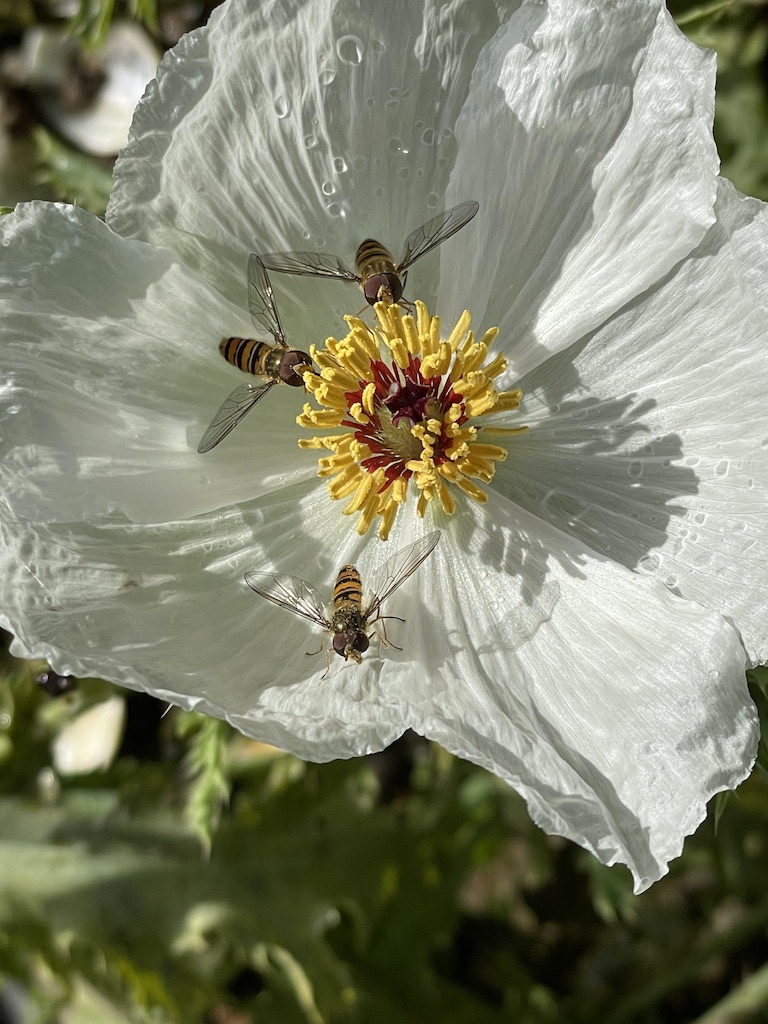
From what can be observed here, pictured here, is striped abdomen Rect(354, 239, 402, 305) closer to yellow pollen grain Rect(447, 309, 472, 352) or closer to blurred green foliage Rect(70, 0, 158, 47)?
yellow pollen grain Rect(447, 309, 472, 352)

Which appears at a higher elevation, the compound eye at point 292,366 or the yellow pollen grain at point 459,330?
the yellow pollen grain at point 459,330

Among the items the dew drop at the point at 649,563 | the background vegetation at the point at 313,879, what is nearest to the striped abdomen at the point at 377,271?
the dew drop at the point at 649,563

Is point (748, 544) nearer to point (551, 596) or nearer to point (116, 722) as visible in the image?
point (551, 596)

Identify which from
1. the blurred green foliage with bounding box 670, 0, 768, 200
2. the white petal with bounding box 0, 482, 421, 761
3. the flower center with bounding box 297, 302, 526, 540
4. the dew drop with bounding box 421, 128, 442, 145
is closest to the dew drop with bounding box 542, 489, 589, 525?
the flower center with bounding box 297, 302, 526, 540

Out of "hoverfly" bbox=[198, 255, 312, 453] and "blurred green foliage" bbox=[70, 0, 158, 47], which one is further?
"blurred green foliage" bbox=[70, 0, 158, 47]

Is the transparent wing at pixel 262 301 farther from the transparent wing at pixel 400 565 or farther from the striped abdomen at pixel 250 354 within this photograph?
the transparent wing at pixel 400 565
